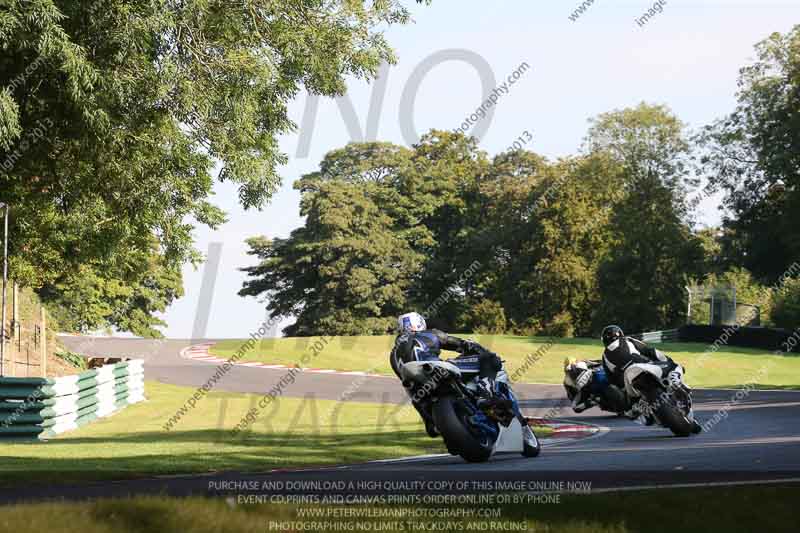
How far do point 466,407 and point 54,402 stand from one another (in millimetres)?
12154

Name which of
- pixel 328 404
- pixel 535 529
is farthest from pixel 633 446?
pixel 328 404

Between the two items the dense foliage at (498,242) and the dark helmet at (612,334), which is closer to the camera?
the dark helmet at (612,334)

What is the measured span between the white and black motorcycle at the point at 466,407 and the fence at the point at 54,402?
424 inches

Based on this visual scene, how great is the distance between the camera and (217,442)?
62.0 feet

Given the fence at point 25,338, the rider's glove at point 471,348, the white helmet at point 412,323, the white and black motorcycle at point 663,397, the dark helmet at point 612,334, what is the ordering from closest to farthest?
the white helmet at point 412,323 → the rider's glove at point 471,348 → the white and black motorcycle at point 663,397 → the dark helmet at point 612,334 → the fence at point 25,338

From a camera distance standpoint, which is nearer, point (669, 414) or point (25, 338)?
point (669, 414)

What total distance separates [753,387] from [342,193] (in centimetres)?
3534

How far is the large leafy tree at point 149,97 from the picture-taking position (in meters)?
16.6

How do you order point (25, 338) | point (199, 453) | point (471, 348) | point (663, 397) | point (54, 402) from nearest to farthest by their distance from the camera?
1. point (471, 348)
2. point (663, 397)
3. point (199, 453)
4. point (54, 402)
5. point (25, 338)

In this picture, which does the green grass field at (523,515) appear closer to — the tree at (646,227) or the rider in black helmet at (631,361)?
the rider in black helmet at (631,361)

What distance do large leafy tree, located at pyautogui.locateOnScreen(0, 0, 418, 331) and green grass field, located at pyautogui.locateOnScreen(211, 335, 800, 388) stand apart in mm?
21331

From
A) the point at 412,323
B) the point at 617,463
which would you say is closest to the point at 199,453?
the point at 412,323

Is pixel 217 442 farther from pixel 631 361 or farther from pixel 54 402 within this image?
pixel 631 361

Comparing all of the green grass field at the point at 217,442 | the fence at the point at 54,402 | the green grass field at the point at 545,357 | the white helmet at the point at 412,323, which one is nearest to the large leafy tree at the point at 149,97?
the fence at the point at 54,402
